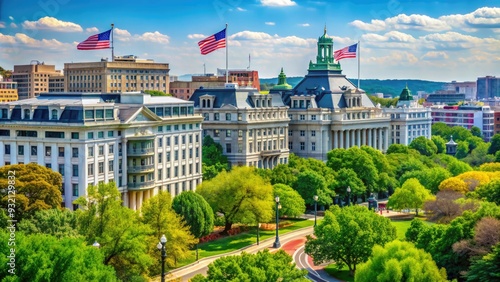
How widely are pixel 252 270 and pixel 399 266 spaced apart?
13516 mm

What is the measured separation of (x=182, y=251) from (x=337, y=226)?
15348mm

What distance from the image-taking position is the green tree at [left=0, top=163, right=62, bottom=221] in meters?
95.8

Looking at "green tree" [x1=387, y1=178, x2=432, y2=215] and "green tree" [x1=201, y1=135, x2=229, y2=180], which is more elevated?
"green tree" [x1=201, y1=135, x2=229, y2=180]

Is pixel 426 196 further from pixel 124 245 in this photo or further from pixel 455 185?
pixel 124 245

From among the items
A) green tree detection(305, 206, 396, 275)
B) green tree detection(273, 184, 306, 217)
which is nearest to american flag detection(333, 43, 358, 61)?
green tree detection(273, 184, 306, 217)

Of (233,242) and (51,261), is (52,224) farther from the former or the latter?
(233,242)

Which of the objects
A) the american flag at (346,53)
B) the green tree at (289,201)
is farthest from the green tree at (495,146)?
the green tree at (289,201)

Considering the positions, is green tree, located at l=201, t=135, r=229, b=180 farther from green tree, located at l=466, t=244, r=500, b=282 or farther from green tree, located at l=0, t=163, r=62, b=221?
green tree, located at l=466, t=244, r=500, b=282

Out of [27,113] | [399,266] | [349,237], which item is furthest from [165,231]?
[27,113]

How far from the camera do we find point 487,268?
77312 millimetres

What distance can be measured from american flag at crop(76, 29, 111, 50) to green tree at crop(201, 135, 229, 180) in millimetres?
24633

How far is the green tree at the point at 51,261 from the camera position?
70.1 meters

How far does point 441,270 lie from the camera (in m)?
79.7

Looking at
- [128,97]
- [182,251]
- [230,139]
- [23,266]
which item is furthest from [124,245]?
[230,139]
